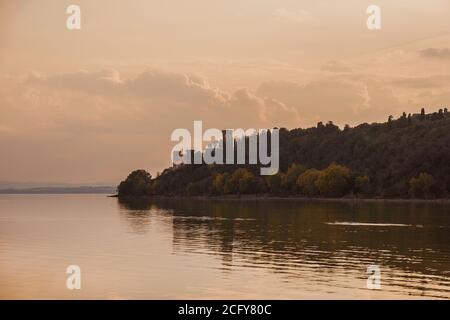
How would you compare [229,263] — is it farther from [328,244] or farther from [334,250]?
[328,244]

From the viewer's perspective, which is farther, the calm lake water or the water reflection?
the water reflection

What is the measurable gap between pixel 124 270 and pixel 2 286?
29.2 feet

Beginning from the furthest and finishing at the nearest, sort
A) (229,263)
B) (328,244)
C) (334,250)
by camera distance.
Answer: (328,244) < (334,250) < (229,263)

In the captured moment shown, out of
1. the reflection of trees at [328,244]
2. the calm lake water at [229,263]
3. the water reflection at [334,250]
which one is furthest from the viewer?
the reflection of trees at [328,244]

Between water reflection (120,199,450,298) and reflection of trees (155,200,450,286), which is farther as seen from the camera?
reflection of trees (155,200,450,286)

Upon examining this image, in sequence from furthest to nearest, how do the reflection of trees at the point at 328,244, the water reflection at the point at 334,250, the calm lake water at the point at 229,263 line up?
the reflection of trees at the point at 328,244 → the water reflection at the point at 334,250 → the calm lake water at the point at 229,263

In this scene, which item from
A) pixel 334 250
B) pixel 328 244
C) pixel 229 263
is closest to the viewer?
pixel 229 263

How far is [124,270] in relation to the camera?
47.9m

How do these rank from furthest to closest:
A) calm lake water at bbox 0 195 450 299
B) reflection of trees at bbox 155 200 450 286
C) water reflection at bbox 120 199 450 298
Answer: reflection of trees at bbox 155 200 450 286, water reflection at bbox 120 199 450 298, calm lake water at bbox 0 195 450 299

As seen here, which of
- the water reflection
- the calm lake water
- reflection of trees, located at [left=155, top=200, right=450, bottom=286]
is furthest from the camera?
reflection of trees, located at [left=155, top=200, right=450, bottom=286]

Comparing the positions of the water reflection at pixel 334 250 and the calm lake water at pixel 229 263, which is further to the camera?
the water reflection at pixel 334 250

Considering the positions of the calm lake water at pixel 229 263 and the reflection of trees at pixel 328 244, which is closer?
the calm lake water at pixel 229 263

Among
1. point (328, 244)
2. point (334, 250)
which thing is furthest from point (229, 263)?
point (328, 244)

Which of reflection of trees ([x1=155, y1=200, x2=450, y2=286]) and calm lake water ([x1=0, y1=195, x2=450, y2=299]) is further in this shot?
reflection of trees ([x1=155, y1=200, x2=450, y2=286])
